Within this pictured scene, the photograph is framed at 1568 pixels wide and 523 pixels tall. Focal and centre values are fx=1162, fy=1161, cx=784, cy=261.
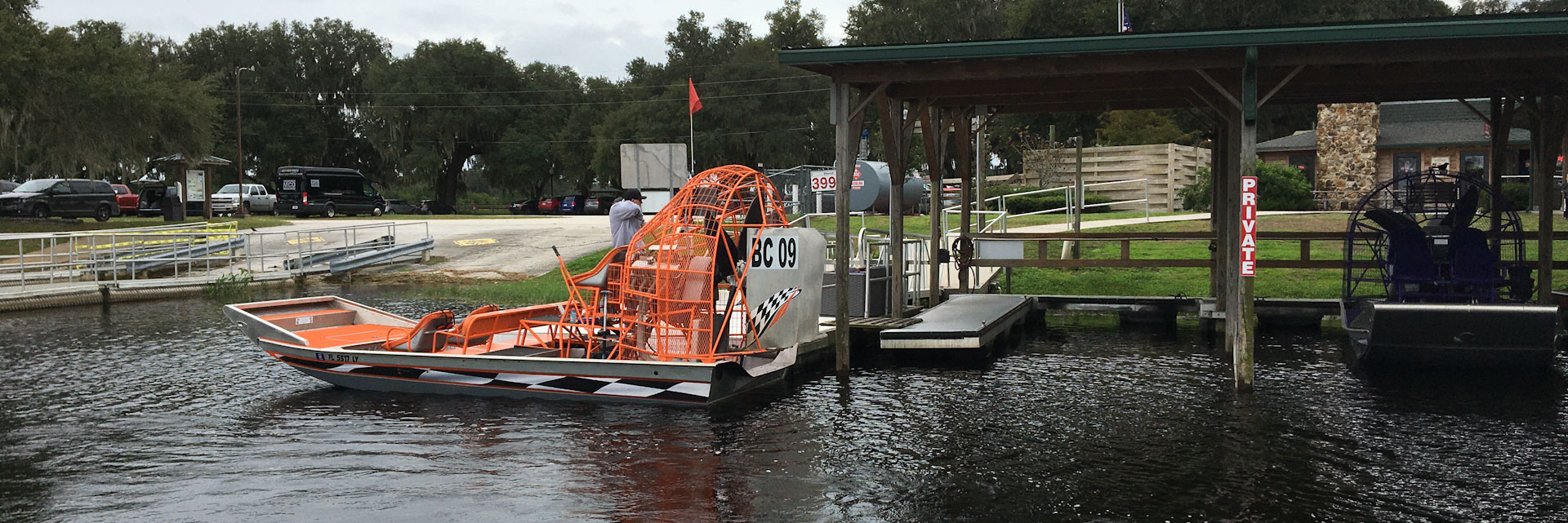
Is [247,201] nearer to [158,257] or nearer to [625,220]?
[158,257]

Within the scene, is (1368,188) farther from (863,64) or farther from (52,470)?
(52,470)

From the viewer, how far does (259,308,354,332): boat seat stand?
42.6 ft

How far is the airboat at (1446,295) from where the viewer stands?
11.9 m

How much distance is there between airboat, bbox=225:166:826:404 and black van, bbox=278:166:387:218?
35251 mm

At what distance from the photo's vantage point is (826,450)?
9398 millimetres

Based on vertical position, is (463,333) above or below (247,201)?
below

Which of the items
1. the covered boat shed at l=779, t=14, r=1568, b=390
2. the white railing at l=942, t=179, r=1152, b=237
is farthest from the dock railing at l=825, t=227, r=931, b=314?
the white railing at l=942, t=179, r=1152, b=237

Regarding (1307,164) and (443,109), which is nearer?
(1307,164)

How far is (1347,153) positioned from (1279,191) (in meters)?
3.94

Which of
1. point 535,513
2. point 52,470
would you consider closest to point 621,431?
point 535,513

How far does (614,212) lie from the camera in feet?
45.1

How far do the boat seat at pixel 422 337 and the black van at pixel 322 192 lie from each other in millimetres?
36199

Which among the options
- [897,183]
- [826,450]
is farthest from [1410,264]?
[826,450]

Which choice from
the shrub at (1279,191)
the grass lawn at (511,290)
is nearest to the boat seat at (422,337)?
the grass lawn at (511,290)
